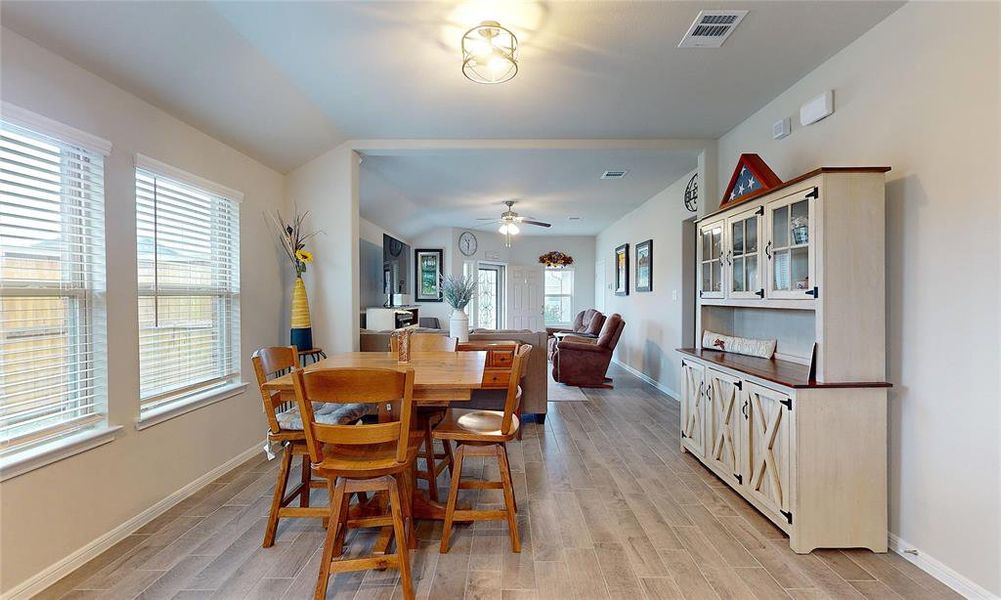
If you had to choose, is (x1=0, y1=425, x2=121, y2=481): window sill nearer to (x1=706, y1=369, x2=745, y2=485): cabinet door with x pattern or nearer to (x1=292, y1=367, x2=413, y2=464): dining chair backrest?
(x1=292, y1=367, x2=413, y2=464): dining chair backrest

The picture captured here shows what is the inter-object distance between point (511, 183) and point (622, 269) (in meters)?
3.03

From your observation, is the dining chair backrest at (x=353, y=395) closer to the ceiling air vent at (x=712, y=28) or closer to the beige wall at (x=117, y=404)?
the beige wall at (x=117, y=404)

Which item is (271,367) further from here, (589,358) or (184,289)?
(589,358)

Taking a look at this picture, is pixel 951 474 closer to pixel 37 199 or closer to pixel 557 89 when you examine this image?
pixel 557 89

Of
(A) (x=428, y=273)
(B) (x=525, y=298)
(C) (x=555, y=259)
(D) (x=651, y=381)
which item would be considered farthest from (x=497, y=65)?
(C) (x=555, y=259)

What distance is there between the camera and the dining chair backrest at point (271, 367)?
1976 millimetres

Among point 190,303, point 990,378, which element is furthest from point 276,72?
point 990,378

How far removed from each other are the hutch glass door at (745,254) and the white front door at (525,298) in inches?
248

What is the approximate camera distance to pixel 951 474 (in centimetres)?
188

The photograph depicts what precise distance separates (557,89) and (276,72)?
1.79 m

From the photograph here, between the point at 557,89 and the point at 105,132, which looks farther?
the point at 557,89

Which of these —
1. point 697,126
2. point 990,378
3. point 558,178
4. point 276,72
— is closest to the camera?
point 990,378

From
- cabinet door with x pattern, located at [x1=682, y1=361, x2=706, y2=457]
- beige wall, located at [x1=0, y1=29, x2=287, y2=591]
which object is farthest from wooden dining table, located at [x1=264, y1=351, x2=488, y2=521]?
cabinet door with x pattern, located at [x1=682, y1=361, x2=706, y2=457]

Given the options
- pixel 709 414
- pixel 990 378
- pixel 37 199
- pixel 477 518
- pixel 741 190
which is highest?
pixel 741 190
